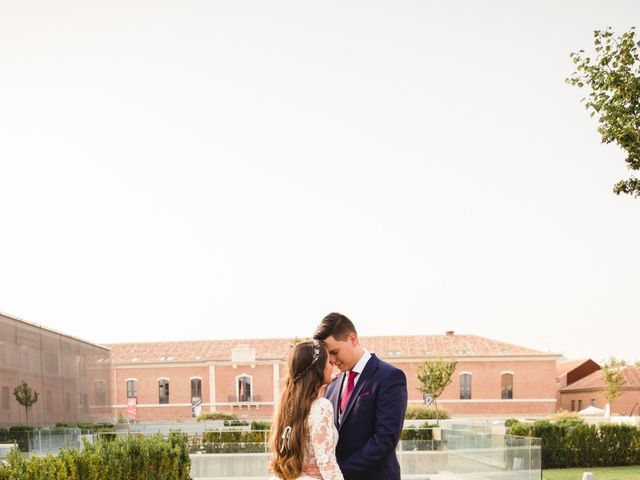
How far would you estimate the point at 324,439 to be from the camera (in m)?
3.52

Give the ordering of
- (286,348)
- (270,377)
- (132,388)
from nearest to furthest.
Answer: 1. (270,377)
2. (286,348)
3. (132,388)

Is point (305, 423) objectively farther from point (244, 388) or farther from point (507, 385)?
point (507, 385)

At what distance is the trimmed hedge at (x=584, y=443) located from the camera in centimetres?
1836

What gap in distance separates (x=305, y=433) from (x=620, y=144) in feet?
22.9

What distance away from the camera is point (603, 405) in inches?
1763

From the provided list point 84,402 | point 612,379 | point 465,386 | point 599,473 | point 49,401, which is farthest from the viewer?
point 465,386

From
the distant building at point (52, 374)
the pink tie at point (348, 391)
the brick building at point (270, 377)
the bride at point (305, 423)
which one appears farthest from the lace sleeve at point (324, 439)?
the brick building at point (270, 377)

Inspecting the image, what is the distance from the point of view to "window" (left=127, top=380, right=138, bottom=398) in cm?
4669

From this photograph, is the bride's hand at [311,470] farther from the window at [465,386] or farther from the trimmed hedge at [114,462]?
the window at [465,386]

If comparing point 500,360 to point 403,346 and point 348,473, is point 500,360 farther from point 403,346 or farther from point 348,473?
point 348,473

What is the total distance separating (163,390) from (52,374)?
18.1 meters

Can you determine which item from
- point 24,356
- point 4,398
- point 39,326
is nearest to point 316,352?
point 4,398

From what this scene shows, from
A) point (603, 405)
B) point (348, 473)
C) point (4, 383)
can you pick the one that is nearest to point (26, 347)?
point (4, 383)

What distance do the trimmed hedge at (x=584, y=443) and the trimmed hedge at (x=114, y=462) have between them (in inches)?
457
